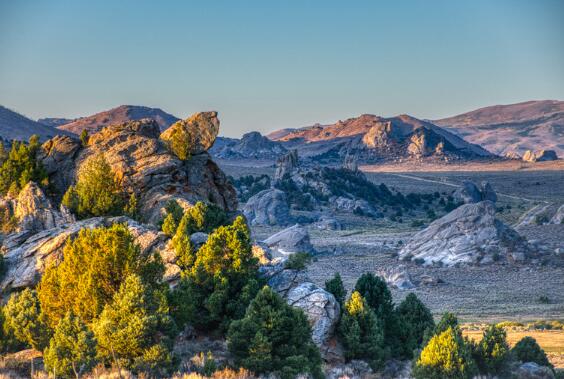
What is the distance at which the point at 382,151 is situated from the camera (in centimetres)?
19838

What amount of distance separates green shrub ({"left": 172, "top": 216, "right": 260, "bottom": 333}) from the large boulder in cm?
152

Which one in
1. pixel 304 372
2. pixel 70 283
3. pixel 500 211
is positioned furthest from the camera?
pixel 500 211

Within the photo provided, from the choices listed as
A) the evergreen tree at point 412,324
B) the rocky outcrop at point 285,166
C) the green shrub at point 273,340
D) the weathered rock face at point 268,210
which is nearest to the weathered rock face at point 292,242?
the weathered rock face at point 268,210

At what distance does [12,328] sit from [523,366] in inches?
673

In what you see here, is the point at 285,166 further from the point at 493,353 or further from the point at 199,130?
the point at 493,353

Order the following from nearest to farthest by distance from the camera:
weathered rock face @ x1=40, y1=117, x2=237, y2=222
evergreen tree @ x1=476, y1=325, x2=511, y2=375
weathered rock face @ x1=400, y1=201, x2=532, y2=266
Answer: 1. evergreen tree @ x1=476, y1=325, x2=511, y2=375
2. weathered rock face @ x1=40, y1=117, x2=237, y2=222
3. weathered rock face @ x1=400, y1=201, x2=532, y2=266

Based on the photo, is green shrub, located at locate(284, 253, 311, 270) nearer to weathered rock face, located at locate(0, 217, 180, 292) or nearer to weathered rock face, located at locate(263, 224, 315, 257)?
weathered rock face, located at locate(0, 217, 180, 292)

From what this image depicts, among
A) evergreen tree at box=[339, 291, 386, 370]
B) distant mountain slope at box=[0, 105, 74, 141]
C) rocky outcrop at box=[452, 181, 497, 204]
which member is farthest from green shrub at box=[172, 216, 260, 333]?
distant mountain slope at box=[0, 105, 74, 141]

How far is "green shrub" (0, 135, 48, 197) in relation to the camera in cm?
3584

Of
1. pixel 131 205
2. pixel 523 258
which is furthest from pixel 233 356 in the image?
pixel 523 258

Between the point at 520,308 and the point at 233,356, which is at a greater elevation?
the point at 233,356

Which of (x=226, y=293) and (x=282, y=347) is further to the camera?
(x=226, y=293)

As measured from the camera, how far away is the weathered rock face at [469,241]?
212ft

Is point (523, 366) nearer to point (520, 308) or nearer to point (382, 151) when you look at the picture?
point (520, 308)
